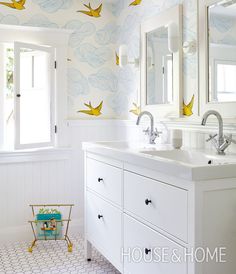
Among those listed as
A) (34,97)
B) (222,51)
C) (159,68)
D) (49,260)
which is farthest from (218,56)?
(49,260)

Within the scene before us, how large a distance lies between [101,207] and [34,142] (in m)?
1.01

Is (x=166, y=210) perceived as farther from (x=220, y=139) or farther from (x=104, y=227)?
(x=104, y=227)

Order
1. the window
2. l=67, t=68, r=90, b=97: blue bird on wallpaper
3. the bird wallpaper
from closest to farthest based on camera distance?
the window → the bird wallpaper → l=67, t=68, r=90, b=97: blue bird on wallpaper

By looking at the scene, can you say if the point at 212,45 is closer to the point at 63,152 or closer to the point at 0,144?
the point at 63,152

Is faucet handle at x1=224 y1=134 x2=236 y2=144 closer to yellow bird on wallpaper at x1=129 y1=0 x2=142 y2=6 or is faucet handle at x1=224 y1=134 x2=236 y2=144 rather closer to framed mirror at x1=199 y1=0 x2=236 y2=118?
framed mirror at x1=199 y1=0 x2=236 y2=118

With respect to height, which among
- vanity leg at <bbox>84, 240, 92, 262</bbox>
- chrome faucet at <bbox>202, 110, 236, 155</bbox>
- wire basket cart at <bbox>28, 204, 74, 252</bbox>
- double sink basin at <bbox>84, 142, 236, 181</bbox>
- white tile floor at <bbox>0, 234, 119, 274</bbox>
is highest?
chrome faucet at <bbox>202, 110, 236, 155</bbox>

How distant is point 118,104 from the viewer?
11.9ft

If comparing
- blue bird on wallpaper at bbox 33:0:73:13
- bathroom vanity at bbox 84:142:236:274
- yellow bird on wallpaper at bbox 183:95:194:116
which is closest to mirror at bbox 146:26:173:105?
yellow bird on wallpaper at bbox 183:95:194:116

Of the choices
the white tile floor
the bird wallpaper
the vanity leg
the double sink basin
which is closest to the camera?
the double sink basin

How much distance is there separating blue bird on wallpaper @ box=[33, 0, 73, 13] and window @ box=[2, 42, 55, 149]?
1.13ft

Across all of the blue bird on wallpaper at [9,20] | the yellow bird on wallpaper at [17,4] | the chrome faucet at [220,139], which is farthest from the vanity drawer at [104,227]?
the yellow bird on wallpaper at [17,4]

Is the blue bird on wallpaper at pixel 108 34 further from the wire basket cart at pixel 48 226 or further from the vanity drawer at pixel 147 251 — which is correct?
the vanity drawer at pixel 147 251

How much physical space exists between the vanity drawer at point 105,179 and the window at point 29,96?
0.72 metres

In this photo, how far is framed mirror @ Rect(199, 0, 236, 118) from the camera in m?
2.17
